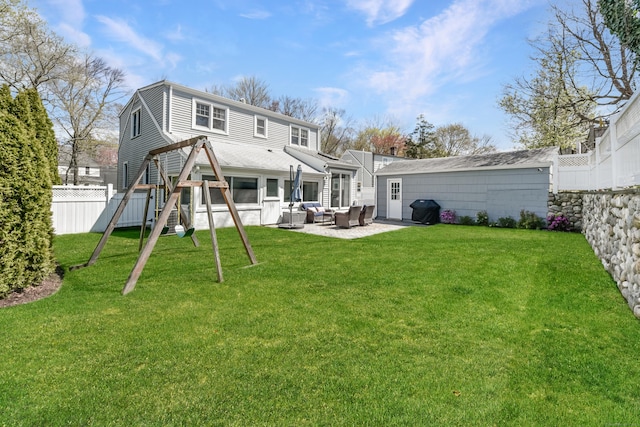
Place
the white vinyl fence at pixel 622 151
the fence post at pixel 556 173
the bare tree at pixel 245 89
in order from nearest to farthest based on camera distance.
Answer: the white vinyl fence at pixel 622 151 → the fence post at pixel 556 173 → the bare tree at pixel 245 89

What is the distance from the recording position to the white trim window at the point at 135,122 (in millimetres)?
14633

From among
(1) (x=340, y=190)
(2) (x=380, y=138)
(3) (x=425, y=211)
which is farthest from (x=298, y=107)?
(3) (x=425, y=211)

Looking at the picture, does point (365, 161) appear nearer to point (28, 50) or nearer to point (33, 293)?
point (28, 50)

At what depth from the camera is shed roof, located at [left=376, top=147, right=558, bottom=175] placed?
12375mm

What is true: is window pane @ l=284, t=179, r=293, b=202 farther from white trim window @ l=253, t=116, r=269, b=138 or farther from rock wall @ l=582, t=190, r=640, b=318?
rock wall @ l=582, t=190, r=640, b=318

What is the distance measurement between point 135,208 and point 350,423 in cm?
1234

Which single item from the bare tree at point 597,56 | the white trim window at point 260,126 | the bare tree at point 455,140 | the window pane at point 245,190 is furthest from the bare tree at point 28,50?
the bare tree at point 455,140

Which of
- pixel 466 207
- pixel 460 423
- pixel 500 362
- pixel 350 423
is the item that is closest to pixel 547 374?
pixel 500 362

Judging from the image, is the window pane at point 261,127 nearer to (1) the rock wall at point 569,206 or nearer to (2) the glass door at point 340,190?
(2) the glass door at point 340,190

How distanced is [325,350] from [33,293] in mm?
4102

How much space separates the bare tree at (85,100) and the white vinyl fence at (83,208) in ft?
48.0

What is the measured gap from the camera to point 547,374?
247cm

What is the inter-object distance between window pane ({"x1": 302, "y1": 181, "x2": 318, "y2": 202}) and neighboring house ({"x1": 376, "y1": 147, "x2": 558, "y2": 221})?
383 cm

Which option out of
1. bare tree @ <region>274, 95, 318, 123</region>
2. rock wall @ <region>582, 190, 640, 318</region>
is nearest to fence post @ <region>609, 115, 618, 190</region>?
rock wall @ <region>582, 190, 640, 318</region>
